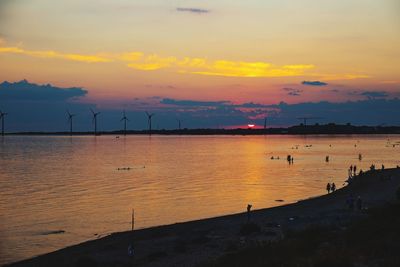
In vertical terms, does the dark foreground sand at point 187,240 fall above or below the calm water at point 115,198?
above

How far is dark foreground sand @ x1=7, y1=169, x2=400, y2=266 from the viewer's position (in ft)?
72.9

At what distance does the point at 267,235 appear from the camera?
24891 millimetres

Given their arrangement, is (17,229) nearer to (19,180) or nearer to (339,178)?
(19,180)

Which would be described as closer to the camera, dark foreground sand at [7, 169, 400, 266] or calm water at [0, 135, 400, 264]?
dark foreground sand at [7, 169, 400, 266]

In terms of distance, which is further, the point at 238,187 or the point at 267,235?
the point at 238,187

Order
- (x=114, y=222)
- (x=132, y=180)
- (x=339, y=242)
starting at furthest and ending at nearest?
(x=132, y=180)
(x=114, y=222)
(x=339, y=242)

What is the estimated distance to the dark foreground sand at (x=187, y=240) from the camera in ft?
72.9

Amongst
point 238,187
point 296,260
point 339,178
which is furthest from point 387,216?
point 339,178

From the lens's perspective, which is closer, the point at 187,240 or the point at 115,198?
the point at 187,240

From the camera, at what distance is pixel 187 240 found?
26.0 meters

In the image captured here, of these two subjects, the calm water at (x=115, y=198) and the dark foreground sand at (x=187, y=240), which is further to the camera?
the calm water at (x=115, y=198)

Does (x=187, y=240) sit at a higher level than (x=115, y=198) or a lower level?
higher

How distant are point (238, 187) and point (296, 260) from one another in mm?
47450

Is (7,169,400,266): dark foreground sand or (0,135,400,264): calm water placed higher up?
(7,169,400,266): dark foreground sand
